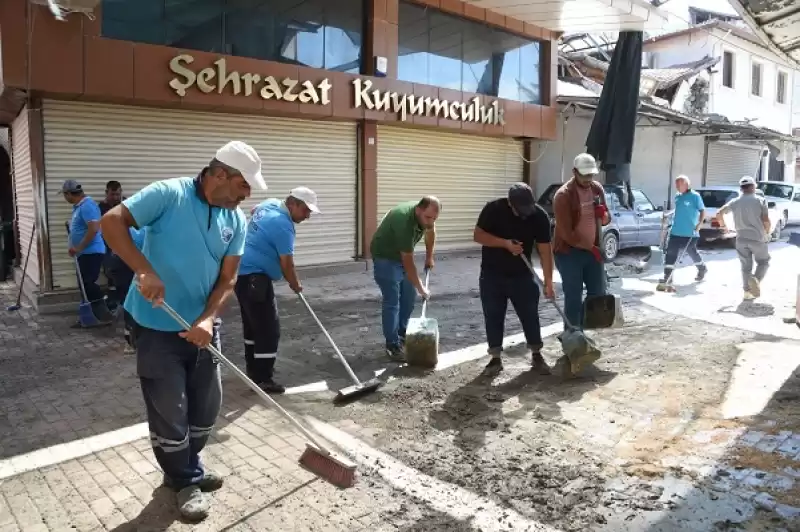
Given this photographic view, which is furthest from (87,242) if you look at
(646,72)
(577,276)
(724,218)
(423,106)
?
(646,72)

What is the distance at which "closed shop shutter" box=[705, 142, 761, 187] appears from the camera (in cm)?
2331

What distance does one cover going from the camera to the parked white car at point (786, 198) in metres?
19.7

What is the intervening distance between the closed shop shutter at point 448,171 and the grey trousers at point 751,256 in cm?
532

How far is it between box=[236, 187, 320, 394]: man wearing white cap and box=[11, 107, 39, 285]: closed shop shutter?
542 centimetres

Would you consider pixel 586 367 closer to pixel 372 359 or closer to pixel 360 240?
pixel 372 359

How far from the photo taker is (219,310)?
334 centimetres

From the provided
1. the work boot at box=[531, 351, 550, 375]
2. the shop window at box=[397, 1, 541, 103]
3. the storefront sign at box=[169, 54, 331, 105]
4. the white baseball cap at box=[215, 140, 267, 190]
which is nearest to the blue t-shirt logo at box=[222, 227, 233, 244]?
the white baseball cap at box=[215, 140, 267, 190]

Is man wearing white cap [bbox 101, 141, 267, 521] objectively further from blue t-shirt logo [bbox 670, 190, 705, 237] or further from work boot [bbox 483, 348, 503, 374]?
blue t-shirt logo [bbox 670, 190, 705, 237]

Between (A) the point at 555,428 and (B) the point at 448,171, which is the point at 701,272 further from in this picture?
(A) the point at 555,428

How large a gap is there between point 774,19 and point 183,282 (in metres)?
5.41

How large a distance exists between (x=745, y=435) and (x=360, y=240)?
29.4 feet

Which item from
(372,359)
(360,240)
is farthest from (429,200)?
(360,240)

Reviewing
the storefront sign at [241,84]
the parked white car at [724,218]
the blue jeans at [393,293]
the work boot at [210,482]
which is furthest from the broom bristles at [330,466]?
the parked white car at [724,218]

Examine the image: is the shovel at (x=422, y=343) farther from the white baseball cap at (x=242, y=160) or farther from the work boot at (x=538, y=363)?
the white baseball cap at (x=242, y=160)
